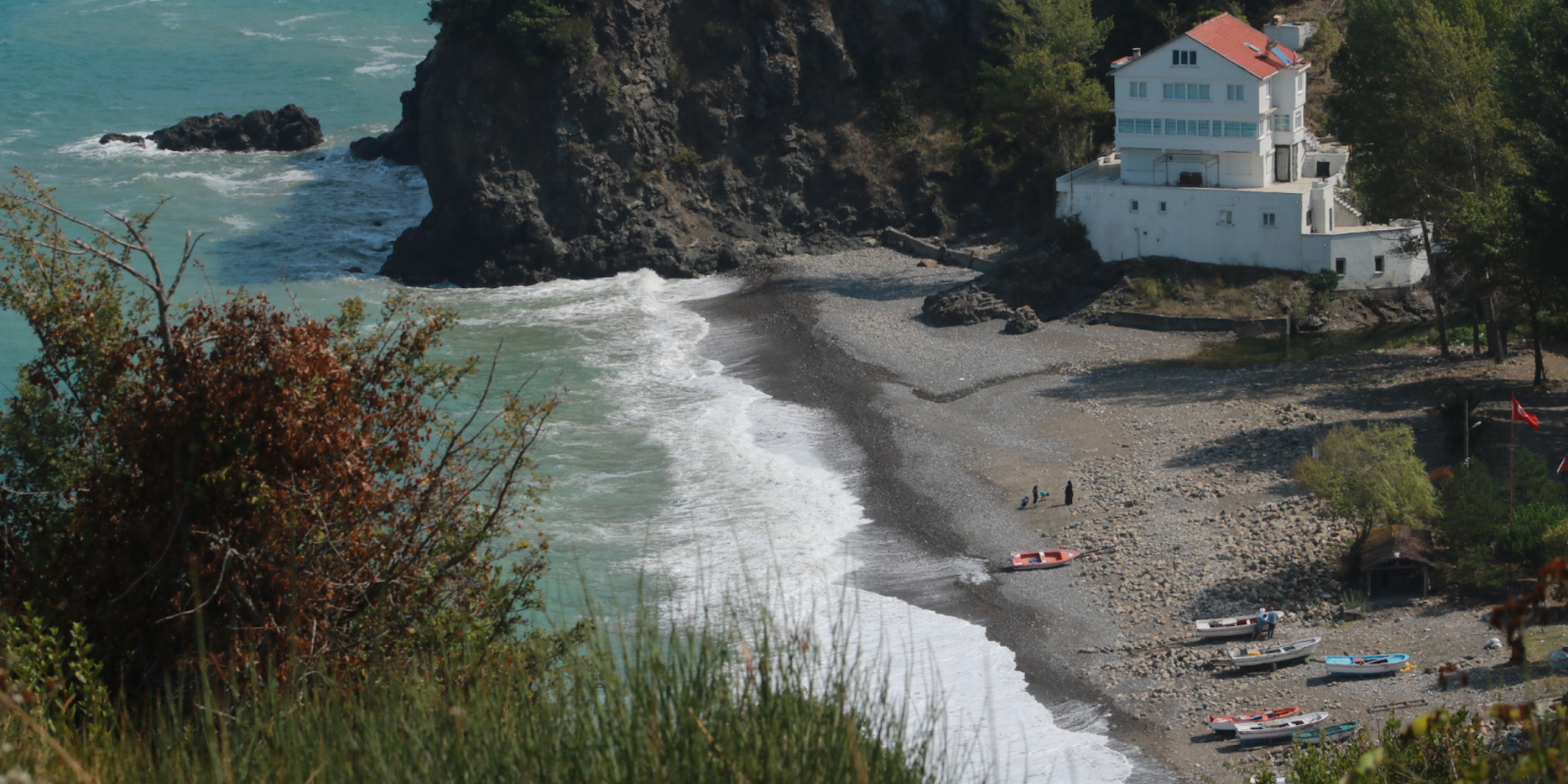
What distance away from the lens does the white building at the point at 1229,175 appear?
153 ft

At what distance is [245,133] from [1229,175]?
59069 mm

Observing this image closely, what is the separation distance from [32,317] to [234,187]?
63736 millimetres

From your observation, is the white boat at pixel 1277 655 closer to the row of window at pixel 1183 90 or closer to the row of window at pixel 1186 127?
the row of window at pixel 1186 127

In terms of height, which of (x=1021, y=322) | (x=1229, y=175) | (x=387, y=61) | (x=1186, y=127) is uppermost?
(x=387, y=61)

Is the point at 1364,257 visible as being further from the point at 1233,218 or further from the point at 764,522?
the point at 764,522

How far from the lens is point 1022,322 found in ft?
155

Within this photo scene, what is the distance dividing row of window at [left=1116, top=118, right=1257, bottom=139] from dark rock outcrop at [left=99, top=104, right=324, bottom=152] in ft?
174

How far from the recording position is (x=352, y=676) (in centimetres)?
1148

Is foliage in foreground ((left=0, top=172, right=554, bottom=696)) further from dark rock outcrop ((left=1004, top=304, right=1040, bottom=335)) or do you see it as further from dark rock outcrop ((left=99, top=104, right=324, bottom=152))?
dark rock outcrop ((left=99, top=104, right=324, bottom=152))

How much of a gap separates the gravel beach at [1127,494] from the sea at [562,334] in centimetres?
99

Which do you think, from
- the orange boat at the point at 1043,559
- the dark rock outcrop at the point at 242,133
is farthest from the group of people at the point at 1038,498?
the dark rock outcrop at the point at 242,133

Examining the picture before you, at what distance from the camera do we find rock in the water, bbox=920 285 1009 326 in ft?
159

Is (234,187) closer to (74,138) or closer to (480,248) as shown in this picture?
(74,138)

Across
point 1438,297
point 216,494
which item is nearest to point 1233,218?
point 1438,297
